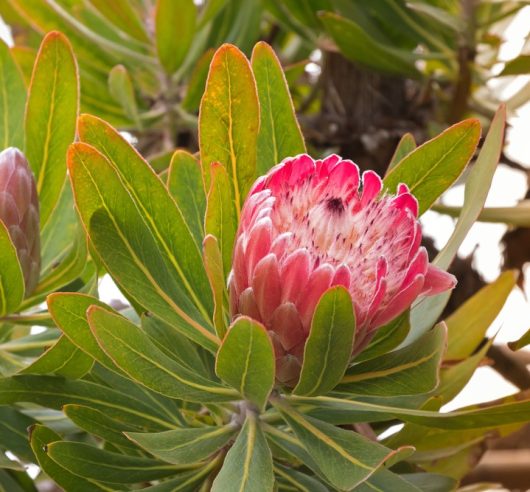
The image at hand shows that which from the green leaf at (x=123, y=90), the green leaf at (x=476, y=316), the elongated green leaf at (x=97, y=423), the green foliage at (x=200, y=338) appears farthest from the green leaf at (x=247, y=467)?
the green leaf at (x=123, y=90)

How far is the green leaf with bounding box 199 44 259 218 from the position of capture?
2.17 ft

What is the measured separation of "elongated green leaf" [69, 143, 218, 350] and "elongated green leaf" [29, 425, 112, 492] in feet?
0.41

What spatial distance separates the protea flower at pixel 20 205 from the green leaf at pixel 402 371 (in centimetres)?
28

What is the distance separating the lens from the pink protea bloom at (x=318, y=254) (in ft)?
2.02

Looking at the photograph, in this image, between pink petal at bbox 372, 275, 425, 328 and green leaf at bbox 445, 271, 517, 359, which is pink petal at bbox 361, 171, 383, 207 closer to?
pink petal at bbox 372, 275, 425, 328

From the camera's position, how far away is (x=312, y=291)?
61cm

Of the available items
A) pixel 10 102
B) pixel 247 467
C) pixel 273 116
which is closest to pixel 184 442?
pixel 247 467

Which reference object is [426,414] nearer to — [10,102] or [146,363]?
[146,363]

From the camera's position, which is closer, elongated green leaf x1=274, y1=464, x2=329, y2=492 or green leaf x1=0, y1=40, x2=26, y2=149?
elongated green leaf x1=274, y1=464, x2=329, y2=492

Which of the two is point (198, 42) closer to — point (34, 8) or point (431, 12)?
point (34, 8)

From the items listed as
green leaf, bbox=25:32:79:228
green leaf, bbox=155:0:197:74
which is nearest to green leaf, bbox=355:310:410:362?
green leaf, bbox=25:32:79:228

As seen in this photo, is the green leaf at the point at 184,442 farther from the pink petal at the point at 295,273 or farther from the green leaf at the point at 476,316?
the green leaf at the point at 476,316

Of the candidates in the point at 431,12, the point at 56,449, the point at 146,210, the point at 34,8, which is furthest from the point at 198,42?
the point at 56,449

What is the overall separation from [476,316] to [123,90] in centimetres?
54
